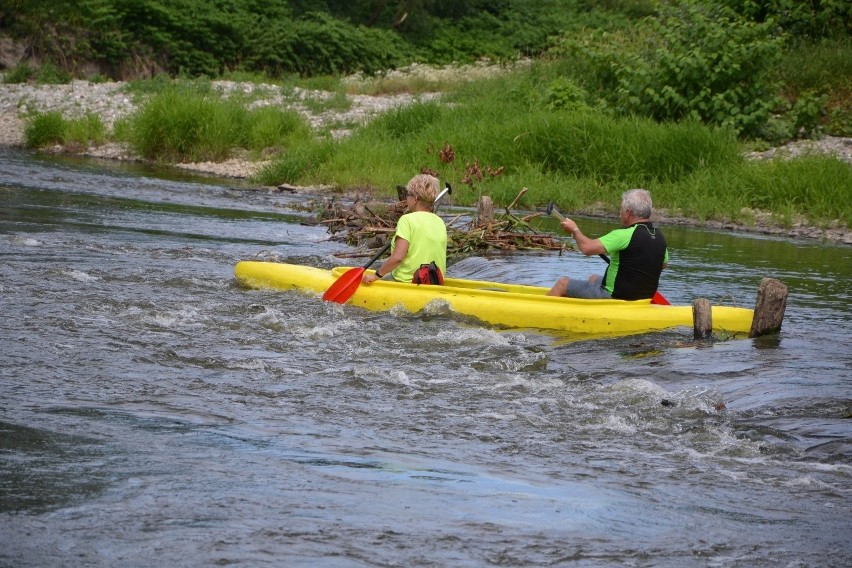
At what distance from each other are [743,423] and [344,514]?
249 cm

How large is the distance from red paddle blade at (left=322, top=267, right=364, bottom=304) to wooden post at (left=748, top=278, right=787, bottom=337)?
2830mm

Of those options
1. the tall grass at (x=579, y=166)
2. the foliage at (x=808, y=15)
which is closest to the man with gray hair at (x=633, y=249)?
the tall grass at (x=579, y=166)

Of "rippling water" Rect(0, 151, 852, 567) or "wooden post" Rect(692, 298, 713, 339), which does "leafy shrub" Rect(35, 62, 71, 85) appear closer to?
"rippling water" Rect(0, 151, 852, 567)

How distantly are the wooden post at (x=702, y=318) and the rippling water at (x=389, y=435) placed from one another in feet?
Answer: 0.48

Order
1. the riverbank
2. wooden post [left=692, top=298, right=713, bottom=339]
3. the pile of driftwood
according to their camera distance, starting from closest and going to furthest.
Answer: wooden post [left=692, top=298, right=713, bottom=339]
the pile of driftwood
the riverbank

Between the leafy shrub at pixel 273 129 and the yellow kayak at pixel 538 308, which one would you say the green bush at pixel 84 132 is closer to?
the leafy shrub at pixel 273 129

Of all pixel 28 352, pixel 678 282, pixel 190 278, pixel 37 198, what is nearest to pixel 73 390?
pixel 28 352

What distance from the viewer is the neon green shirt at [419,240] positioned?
858cm

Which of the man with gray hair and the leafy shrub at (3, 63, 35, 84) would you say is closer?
the man with gray hair

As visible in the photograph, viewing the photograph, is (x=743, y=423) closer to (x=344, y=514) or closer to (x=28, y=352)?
(x=344, y=514)

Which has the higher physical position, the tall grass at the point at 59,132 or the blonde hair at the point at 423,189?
the tall grass at the point at 59,132

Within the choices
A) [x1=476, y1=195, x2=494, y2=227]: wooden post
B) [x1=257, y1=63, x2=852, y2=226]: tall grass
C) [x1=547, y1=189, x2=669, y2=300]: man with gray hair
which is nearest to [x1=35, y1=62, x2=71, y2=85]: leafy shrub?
[x1=257, y1=63, x2=852, y2=226]: tall grass

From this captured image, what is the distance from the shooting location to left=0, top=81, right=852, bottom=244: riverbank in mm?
18145

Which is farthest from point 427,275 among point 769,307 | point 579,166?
point 579,166
